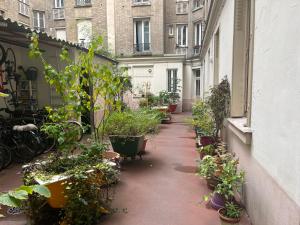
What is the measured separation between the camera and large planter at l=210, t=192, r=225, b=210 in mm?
3125

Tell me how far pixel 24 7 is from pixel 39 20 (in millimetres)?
2188

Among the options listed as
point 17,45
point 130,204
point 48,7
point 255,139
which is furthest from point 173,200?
point 48,7

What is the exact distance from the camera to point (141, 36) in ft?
52.0

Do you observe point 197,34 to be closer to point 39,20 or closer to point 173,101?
point 173,101

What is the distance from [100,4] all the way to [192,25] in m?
6.26

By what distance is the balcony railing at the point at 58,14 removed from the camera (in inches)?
674

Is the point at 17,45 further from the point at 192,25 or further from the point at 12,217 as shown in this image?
the point at 192,25

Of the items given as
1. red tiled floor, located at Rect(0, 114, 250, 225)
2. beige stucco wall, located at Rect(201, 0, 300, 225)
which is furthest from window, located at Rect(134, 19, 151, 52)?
beige stucco wall, located at Rect(201, 0, 300, 225)

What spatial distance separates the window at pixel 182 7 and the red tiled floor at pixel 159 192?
12.9m

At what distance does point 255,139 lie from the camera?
2.55 metres

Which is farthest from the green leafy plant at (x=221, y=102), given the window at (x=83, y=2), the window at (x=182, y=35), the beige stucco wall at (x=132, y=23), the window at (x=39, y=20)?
the window at (x=39, y=20)

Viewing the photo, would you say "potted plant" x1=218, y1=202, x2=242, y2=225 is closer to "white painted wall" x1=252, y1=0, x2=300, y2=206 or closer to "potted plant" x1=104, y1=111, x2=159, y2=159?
"white painted wall" x1=252, y1=0, x2=300, y2=206

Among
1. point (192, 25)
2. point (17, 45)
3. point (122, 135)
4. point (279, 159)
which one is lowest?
point (122, 135)

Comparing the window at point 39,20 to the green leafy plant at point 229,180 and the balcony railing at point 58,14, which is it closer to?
the balcony railing at point 58,14
